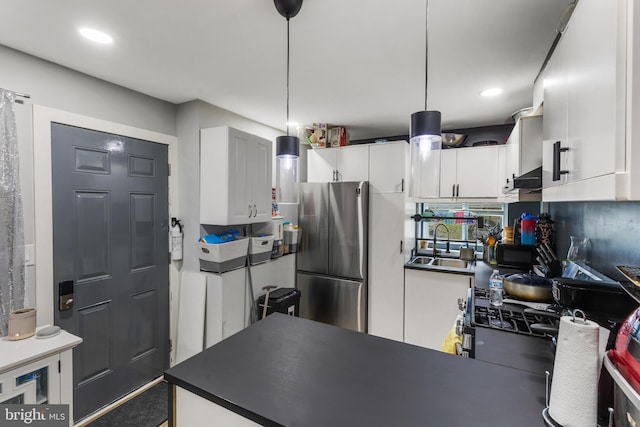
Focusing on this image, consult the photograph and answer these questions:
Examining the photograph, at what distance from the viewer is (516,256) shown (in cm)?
271

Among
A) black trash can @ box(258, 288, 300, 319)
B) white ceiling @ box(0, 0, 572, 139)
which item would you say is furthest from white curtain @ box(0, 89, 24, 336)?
black trash can @ box(258, 288, 300, 319)

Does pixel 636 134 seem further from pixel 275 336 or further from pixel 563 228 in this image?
pixel 563 228

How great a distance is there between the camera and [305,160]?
4117 millimetres

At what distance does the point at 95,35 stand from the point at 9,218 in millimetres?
1188

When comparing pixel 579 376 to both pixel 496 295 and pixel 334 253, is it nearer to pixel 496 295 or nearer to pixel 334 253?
pixel 496 295

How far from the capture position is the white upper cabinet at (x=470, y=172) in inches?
127

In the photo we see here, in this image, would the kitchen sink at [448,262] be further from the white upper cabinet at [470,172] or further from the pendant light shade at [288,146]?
the pendant light shade at [288,146]

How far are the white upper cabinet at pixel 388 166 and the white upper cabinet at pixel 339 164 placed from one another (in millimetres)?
80

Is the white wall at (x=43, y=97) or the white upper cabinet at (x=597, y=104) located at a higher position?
the white wall at (x=43, y=97)

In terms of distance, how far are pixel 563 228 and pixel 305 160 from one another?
9.42ft

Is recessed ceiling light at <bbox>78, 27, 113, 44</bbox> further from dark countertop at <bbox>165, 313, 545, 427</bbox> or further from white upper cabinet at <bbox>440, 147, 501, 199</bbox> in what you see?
white upper cabinet at <bbox>440, 147, 501, 199</bbox>

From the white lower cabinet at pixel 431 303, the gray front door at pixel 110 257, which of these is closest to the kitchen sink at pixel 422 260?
the white lower cabinet at pixel 431 303

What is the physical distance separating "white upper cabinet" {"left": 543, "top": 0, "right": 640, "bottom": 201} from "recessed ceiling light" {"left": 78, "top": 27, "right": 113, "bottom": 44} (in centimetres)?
217

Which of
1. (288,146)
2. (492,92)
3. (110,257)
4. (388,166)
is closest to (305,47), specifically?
(288,146)
